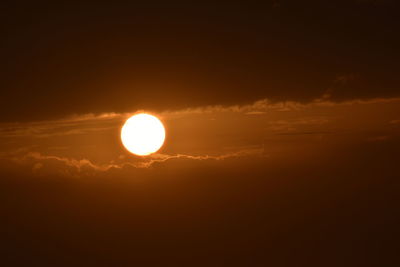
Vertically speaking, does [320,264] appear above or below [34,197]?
below

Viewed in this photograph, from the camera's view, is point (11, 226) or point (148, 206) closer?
point (11, 226)

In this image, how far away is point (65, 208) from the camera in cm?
17800

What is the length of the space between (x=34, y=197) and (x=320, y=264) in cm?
9927

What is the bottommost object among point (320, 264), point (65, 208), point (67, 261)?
point (320, 264)

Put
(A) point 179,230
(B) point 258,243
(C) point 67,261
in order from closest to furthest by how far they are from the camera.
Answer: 1. (C) point 67,261
2. (B) point 258,243
3. (A) point 179,230

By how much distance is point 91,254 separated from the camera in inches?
6078

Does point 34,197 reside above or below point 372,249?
above

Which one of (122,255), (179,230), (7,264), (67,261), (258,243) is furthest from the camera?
(179,230)

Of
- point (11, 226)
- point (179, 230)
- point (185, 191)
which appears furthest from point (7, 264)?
point (185, 191)

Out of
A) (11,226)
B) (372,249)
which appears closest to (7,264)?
(11,226)

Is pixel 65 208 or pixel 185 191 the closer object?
pixel 65 208

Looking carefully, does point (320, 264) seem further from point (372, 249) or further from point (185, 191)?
point (185, 191)

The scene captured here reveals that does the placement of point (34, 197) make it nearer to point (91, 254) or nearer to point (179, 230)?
point (91, 254)

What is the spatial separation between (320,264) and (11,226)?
96.5 meters
